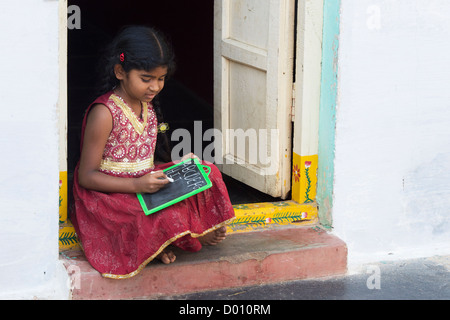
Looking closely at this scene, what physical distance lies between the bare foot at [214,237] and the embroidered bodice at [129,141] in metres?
0.48

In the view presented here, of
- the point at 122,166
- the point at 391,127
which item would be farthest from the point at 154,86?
the point at 391,127

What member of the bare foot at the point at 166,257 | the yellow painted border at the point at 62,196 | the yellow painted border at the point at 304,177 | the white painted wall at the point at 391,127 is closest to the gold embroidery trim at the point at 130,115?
the yellow painted border at the point at 62,196

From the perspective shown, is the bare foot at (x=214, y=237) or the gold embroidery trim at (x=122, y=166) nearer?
the gold embroidery trim at (x=122, y=166)

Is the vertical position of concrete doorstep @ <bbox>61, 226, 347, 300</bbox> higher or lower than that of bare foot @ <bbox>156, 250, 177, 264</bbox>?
lower

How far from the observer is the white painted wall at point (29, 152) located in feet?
10.6

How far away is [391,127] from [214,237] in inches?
47.7

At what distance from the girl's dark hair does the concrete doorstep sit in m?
0.95

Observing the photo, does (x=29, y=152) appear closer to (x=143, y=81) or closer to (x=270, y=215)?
(x=143, y=81)

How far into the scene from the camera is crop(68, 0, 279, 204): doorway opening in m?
6.10

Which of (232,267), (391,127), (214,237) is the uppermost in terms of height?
(391,127)

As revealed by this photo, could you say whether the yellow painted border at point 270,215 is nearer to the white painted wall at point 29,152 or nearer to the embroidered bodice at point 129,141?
the embroidered bodice at point 129,141

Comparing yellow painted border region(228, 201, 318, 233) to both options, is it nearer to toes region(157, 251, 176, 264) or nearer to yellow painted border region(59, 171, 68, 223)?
toes region(157, 251, 176, 264)

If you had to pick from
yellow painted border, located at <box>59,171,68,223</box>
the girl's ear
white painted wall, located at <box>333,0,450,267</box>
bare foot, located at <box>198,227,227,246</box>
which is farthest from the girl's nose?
white painted wall, located at <box>333,0,450,267</box>

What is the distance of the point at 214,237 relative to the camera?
12.4 ft
